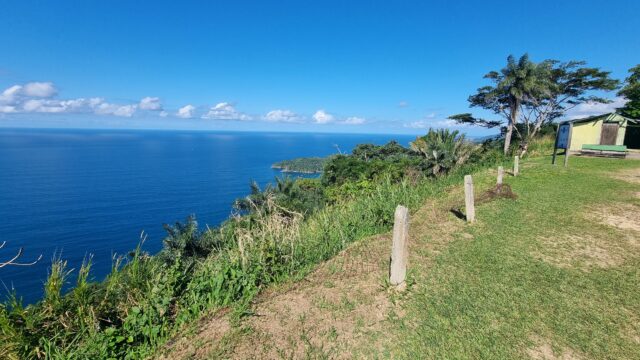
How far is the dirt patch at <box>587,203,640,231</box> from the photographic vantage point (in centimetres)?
713

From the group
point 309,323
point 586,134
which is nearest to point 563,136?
point 586,134

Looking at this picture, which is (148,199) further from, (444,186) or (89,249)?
(444,186)

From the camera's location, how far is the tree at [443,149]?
637 inches

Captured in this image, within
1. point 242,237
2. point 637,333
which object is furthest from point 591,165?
point 242,237

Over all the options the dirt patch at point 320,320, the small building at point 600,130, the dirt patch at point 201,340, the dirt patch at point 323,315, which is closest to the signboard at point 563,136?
the small building at point 600,130

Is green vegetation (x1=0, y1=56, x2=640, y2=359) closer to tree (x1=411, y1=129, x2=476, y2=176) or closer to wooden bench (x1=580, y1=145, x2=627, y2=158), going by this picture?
tree (x1=411, y1=129, x2=476, y2=176)

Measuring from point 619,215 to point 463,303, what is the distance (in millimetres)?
6684

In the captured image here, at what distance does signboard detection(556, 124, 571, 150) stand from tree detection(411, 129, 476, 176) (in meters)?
4.07

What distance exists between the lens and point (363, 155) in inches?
1935

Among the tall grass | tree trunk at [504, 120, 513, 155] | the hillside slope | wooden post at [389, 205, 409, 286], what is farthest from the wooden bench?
wooden post at [389, 205, 409, 286]

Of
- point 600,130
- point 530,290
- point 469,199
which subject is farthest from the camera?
point 600,130

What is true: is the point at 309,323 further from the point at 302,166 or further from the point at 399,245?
the point at 302,166

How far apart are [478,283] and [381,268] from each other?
5.07 feet

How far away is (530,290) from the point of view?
15.3 ft
